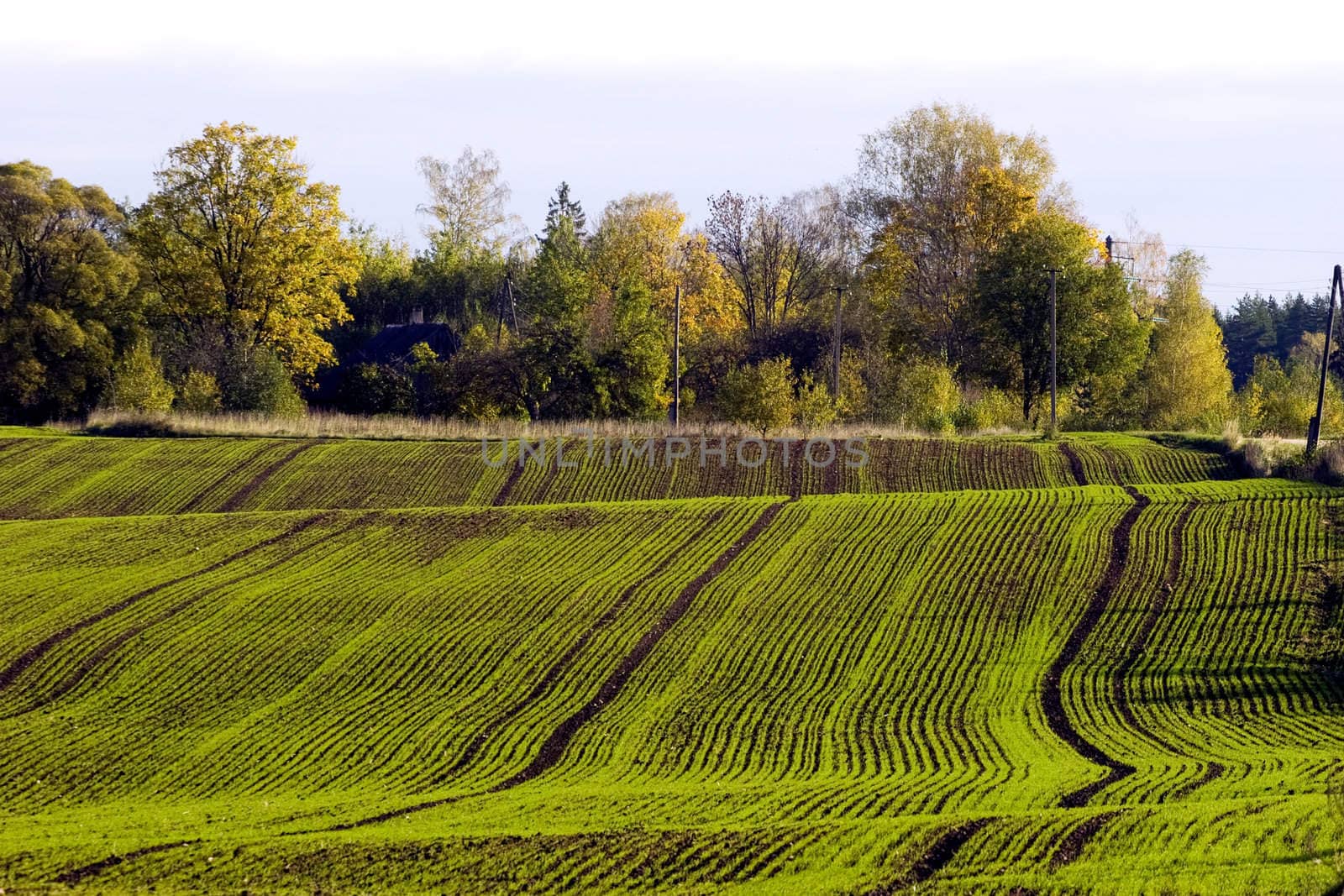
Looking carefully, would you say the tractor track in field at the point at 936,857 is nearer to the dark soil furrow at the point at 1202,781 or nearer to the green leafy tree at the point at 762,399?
the dark soil furrow at the point at 1202,781

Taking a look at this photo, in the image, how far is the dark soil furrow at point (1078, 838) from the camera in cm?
1798

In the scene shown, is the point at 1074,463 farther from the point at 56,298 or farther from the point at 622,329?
the point at 56,298

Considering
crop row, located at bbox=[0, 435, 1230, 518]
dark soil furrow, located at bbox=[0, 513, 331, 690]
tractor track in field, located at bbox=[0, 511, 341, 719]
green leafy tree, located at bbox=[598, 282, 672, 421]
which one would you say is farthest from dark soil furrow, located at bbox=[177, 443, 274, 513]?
green leafy tree, located at bbox=[598, 282, 672, 421]

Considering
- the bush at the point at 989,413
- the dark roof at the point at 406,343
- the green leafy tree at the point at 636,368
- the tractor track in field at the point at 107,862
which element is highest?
the dark roof at the point at 406,343

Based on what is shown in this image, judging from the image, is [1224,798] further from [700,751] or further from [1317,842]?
[700,751]

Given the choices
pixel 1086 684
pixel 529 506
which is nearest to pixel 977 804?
pixel 1086 684

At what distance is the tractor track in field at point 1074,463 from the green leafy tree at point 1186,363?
2341 cm

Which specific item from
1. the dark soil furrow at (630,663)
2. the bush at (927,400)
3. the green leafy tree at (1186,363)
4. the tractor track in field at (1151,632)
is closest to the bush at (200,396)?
the dark soil furrow at (630,663)

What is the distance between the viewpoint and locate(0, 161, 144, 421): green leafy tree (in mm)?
61094

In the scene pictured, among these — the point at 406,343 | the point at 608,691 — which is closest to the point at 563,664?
the point at 608,691

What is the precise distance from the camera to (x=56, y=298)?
6256 centimetres

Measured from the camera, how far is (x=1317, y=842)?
58.5 feet

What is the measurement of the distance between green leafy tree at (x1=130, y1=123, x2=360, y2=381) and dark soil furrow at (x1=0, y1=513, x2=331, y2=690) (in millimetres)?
25525

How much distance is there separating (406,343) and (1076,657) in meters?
54.8
